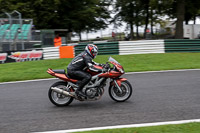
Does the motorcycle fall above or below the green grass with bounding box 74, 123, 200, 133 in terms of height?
above

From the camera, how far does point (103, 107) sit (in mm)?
6445

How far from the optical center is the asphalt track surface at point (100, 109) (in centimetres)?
529

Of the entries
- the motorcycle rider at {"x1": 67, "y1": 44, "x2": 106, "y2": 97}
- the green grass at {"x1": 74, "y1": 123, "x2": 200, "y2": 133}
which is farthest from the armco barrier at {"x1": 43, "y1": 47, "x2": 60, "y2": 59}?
the green grass at {"x1": 74, "y1": 123, "x2": 200, "y2": 133}

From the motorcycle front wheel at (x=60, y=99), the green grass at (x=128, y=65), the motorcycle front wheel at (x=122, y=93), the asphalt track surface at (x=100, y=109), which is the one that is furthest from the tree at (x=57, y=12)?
the motorcycle front wheel at (x=122, y=93)

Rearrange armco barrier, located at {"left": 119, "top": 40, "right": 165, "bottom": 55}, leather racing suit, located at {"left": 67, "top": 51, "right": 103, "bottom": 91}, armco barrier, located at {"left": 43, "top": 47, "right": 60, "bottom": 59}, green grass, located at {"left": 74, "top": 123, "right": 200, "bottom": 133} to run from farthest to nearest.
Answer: armco barrier, located at {"left": 119, "top": 40, "right": 165, "bottom": 55}, armco barrier, located at {"left": 43, "top": 47, "right": 60, "bottom": 59}, leather racing suit, located at {"left": 67, "top": 51, "right": 103, "bottom": 91}, green grass, located at {"left": 74, "top": 123, "right": 200, "bottom": 133}

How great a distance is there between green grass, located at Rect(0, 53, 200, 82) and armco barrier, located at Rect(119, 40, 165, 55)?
35.1 inches

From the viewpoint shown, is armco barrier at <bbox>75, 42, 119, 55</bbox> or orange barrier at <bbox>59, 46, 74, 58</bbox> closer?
orange barrier at <bbox>59, 46, 74, 58</bbox>

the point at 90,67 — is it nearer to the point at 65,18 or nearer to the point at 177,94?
the point at 177,94

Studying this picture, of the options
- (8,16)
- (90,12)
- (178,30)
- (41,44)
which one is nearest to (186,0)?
(178,30)

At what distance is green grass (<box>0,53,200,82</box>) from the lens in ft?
38.9

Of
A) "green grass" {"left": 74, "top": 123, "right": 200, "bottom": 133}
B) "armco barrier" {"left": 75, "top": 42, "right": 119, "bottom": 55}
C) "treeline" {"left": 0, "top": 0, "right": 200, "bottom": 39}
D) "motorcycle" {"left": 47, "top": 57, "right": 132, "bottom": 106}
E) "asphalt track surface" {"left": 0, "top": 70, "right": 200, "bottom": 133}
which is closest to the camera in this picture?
"green grass" {"left": 74, "top": 123, "right": 200, "bottom": 133}

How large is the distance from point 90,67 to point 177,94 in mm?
2894

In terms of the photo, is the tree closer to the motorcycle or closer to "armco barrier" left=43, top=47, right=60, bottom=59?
"armco barrier" left=43, top=47, right=60, bottom=59

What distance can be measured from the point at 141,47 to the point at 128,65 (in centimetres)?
403
